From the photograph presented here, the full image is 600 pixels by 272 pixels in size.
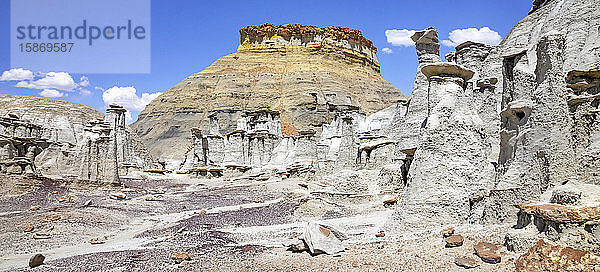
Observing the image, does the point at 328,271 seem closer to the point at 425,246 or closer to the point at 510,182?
the point at 425,246

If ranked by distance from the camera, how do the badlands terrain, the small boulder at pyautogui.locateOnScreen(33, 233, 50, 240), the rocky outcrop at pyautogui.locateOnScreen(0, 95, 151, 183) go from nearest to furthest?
1. the badlands terrain
2. the small boulder at pyautogui.locateOnScreen(33, 233, 50, 240)
3. the rocky outcrop at pyautogui.locateOnScreen(0, 95, 151, 183)

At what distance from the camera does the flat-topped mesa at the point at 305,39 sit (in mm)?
72125

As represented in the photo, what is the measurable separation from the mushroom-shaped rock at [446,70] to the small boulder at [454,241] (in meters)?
4.35

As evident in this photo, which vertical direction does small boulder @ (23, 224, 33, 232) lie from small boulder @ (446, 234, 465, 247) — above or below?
below

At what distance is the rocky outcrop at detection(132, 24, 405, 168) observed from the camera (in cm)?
5794

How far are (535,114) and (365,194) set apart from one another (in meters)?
7.54

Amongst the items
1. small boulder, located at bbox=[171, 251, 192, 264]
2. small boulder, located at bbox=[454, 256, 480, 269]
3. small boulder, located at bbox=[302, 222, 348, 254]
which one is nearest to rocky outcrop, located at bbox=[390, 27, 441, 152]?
small boulder, located at bbox=[302, 222, 348, 254]

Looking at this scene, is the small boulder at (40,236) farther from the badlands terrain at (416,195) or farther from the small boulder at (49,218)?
the small boulder at (49,218)

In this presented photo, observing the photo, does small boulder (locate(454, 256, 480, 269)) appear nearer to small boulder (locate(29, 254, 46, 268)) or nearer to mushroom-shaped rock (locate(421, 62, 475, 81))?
mushroom-shaped rock (locate(421, 62, 475, 81))

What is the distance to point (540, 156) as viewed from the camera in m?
6.36

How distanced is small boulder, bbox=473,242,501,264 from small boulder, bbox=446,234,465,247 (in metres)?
0.26

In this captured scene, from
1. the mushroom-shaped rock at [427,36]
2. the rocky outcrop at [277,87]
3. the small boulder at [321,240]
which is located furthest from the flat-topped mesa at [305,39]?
the small boulder at [321,240]

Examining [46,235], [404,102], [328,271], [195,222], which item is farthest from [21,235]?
[404,102]

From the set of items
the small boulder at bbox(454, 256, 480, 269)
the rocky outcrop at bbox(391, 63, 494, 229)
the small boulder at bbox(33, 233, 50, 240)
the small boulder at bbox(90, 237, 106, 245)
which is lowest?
the small boulder at bbox(90, 237, 106, 245)
